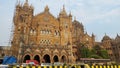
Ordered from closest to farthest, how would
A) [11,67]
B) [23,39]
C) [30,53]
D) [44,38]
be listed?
[11,67] < [30,53] < [23,39] < [44,38]

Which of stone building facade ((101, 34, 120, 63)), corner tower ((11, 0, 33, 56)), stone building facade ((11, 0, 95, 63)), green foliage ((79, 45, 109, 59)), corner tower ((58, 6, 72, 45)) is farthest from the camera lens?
stone building facade ((101, 34, 120, 63))

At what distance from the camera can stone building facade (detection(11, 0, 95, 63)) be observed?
44969 mm

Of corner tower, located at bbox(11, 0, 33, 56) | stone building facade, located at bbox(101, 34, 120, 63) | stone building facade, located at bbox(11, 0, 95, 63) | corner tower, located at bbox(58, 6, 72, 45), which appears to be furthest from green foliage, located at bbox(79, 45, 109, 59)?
corner tower, located at bbox(11, 0, 33, 56)

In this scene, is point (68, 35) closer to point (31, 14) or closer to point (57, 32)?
point (57, 32)

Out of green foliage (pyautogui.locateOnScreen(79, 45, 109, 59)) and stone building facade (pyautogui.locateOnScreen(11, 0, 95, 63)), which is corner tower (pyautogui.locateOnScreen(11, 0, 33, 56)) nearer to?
stone building facade (pyautogui.locateOnScreen(11, 0, 95, 63))

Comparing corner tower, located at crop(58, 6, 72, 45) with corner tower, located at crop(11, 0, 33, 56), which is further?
corner tower, located at crop(58, 6, 72, 45)

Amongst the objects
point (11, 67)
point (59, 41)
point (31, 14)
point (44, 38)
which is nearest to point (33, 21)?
point (31, 14)

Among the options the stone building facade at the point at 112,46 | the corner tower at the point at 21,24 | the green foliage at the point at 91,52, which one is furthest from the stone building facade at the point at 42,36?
the stone building facade at the point at 112,46

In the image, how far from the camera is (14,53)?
49.4 m

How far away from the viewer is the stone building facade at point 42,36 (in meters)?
45.0

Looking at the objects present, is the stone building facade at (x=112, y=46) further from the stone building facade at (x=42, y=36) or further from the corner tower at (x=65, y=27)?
the corner tower at (x=65, y=27)

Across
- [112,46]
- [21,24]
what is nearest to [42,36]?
[21,24]

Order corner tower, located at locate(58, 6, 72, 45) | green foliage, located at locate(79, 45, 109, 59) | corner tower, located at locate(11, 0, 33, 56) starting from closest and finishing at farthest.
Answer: corner tower, located at locate(11, 0, 33, 56), corner tower, located at locate(58, 6, 72, 45), green foliage, located at locate(79, 45, 109, 59)

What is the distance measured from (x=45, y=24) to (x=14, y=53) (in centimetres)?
1180
